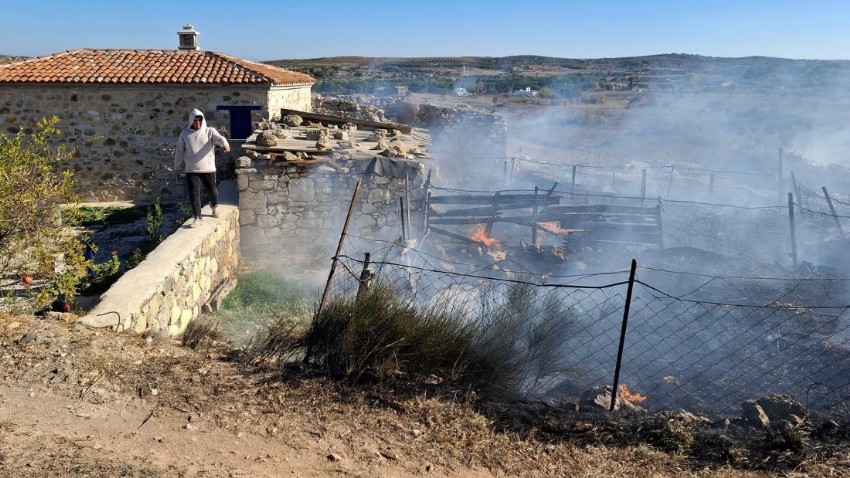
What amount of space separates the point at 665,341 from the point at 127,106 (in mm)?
12732

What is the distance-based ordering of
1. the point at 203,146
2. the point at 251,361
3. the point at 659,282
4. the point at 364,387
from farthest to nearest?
the point at 659,282 → the point at 203,146 → the point at 251,361 → the point at 364,387

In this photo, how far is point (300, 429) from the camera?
408cm

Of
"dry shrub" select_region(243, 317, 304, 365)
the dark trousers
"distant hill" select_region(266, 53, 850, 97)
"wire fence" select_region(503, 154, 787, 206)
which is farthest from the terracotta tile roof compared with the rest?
"distant hill" select_region(266, 53, 850, 97)

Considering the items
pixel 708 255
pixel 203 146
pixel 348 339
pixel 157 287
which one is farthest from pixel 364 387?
pixel 708 255

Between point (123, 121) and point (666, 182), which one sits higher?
point (123, 121)

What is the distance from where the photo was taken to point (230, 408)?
422 centimetres

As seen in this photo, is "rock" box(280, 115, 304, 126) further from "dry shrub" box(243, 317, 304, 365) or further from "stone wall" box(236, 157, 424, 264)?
"dry shrub" box(243, 317, 304, 365)

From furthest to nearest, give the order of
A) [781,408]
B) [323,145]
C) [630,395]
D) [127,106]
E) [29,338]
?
[127,106], [323,145], [630,395], [781,408], [29,338]

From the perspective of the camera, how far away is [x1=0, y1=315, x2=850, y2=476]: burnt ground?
144 inches

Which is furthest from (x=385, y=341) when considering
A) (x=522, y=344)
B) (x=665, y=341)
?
(x=665, y=341)

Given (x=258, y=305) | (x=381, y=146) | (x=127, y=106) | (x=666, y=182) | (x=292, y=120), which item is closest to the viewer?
(x=258, y=305)

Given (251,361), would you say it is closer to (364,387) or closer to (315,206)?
(364,387)

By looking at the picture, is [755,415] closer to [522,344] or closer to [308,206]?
[522,344]

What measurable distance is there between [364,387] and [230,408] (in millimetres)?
954
